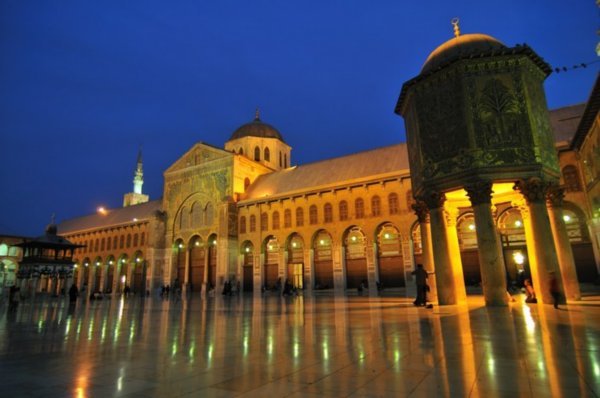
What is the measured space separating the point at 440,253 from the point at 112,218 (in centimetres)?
5100

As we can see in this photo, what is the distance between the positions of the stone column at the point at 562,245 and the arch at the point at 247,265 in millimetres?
26191

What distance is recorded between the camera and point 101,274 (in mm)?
48625

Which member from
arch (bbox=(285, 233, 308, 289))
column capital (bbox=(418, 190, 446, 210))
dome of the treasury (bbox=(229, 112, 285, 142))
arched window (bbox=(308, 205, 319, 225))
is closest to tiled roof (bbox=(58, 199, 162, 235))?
dome of the treasury (bbox=(229, 112, 285, 142))

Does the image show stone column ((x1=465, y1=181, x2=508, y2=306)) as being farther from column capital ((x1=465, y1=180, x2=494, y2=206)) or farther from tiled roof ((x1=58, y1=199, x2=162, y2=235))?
tiled roof ((x1=58, y1=199, x2=162, y2=235))

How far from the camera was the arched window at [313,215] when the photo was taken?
1254 inches

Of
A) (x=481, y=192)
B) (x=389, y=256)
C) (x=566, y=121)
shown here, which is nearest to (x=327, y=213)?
(x=389, y=256)

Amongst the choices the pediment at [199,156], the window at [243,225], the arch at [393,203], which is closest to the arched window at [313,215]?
the arch at [393,203]

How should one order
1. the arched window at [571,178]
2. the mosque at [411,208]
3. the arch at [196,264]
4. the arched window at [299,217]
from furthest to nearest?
the arch at [196,264], the arched window at [299,217], the arched window at [571,178], the mosque at [411,208]

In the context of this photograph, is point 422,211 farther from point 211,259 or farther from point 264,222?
point 211,259

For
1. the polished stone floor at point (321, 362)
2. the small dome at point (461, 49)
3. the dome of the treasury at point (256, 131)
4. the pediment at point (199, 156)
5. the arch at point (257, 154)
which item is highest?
the dome of the treasury at point (256, 131)

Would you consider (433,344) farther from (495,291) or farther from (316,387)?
(495,291)

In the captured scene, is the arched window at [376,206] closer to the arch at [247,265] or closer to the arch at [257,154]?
the arch at [247,265]

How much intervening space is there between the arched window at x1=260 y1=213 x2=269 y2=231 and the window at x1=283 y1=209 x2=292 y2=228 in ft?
6.55

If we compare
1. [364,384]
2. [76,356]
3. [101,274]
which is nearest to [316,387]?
[364,384]
